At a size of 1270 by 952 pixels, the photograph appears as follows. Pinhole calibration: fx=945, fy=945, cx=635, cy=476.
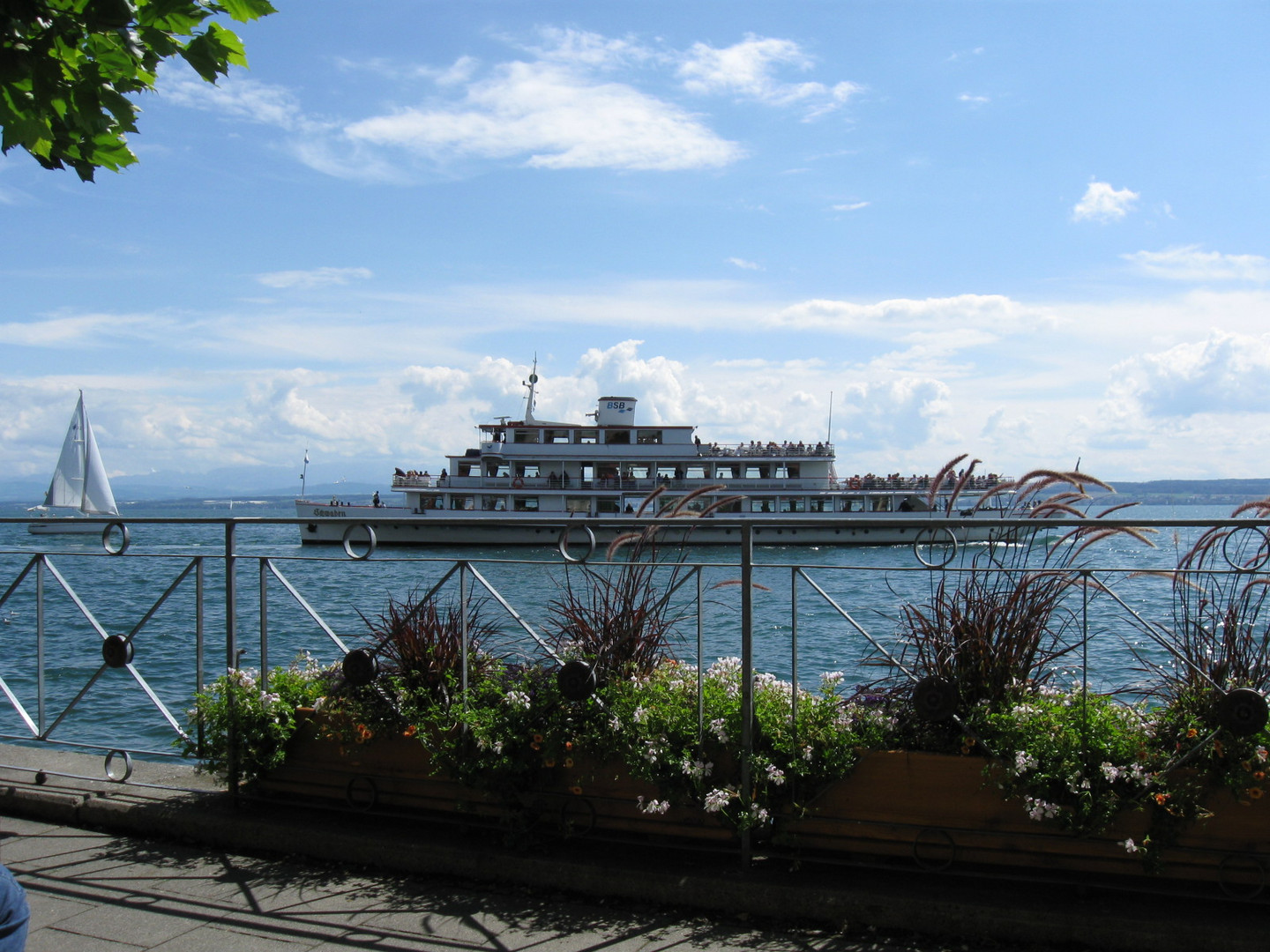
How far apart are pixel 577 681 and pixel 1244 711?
1.91 m

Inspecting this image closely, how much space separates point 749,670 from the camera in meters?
2.91

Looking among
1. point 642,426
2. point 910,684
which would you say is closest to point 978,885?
point 910,684

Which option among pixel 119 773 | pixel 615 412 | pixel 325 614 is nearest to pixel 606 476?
pixel 615 412

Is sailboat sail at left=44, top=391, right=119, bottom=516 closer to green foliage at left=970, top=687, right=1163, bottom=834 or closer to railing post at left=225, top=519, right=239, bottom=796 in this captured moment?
railing post at left=225, top=519, right=239, bottom=796

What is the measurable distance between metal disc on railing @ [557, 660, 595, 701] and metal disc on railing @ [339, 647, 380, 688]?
0.72 metres

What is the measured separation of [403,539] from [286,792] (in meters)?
36.6

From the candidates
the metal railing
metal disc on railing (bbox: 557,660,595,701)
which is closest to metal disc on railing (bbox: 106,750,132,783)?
the metal railing

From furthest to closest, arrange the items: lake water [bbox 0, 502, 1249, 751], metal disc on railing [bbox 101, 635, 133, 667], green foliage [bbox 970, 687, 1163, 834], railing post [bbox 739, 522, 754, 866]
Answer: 1. metal disc on railing [bbox 101, 635, 133, 667]
2. lake water [bbox 0, 502, 1249, 751]
3. railing post [bbox 739, 522, 754, 866]
4. green foliage [bbox 970, 687, 1163, 834]

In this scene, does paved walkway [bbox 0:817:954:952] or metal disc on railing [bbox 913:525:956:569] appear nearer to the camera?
paved walkway [bbox 0:817:954:952]

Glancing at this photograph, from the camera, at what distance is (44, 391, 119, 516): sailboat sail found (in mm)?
47312

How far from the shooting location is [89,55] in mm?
2900

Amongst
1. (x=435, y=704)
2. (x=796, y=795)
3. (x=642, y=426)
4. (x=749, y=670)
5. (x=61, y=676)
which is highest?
(x=642, y=426)

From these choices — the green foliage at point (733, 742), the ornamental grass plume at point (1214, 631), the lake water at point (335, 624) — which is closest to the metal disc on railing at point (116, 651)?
the lake water at point (335, 624)

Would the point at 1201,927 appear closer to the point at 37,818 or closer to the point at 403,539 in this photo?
the point at 37,818
